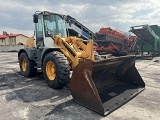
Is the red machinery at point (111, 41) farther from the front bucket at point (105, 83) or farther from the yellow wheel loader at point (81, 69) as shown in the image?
the front bucket at point (105, 83)

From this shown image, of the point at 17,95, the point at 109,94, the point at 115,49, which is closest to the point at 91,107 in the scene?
the point at 109,94

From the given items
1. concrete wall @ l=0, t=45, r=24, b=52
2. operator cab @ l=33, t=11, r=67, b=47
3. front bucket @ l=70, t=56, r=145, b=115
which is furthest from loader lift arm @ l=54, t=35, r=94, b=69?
concrete wall @ l=0, t=45, r=24, b=52

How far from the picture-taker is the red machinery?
14591 millimetres

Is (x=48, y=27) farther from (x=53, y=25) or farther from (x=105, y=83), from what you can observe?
(x=105, y=83)

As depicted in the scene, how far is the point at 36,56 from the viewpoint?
712cm

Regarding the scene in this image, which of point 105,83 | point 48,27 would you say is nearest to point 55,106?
point 105,83

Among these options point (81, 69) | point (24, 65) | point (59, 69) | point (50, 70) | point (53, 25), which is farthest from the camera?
point (24, 65)

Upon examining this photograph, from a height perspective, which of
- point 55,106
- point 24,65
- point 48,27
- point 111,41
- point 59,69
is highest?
point 48,27

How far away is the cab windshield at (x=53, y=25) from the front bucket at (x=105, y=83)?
2.46m

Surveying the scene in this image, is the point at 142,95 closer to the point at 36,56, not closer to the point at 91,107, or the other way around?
the point at 91,107

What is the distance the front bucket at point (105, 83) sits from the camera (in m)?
3.96

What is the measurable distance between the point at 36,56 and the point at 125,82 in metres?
3.50

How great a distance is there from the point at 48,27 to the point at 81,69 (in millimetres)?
2984

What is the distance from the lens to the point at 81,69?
415cm
